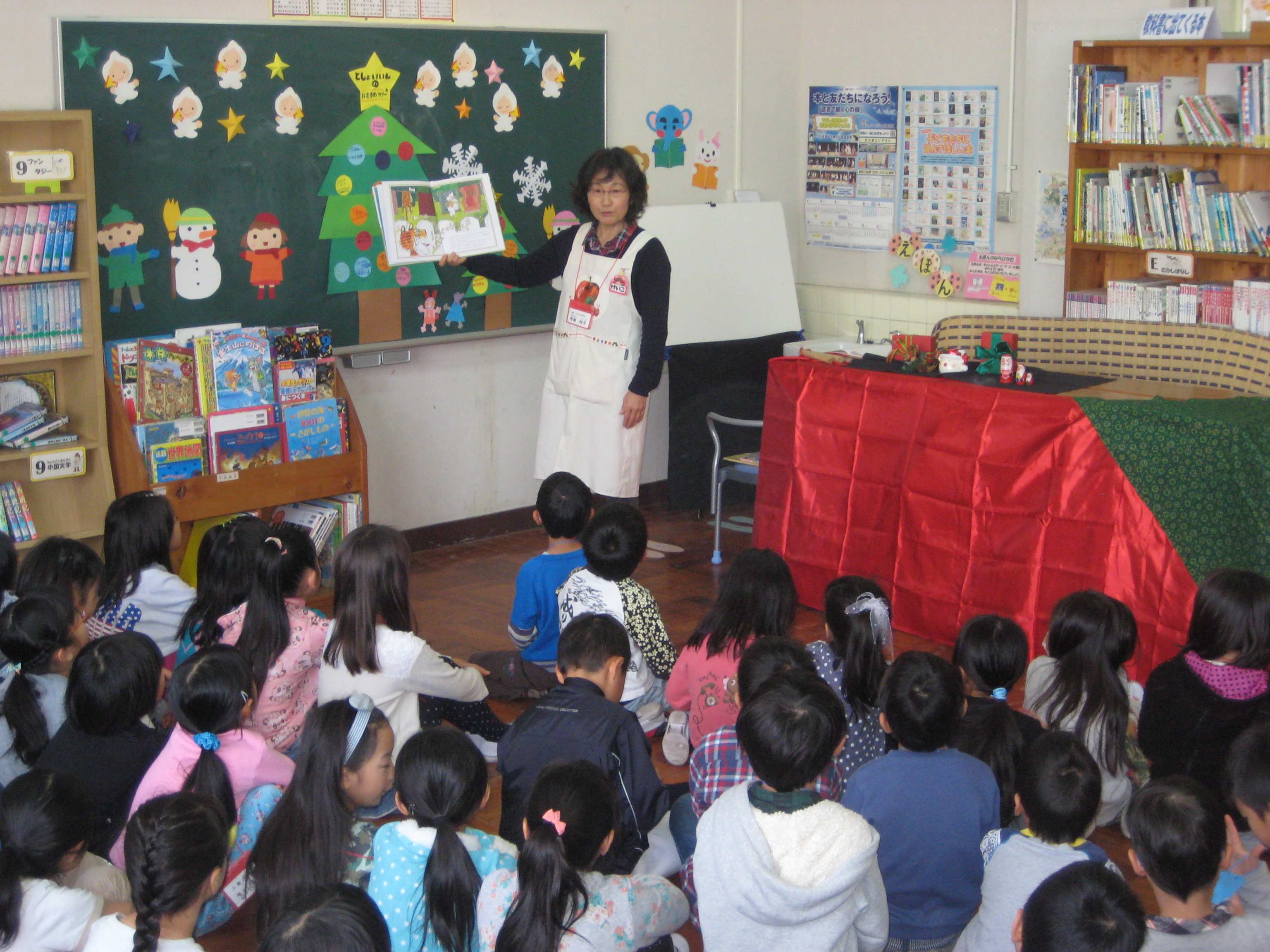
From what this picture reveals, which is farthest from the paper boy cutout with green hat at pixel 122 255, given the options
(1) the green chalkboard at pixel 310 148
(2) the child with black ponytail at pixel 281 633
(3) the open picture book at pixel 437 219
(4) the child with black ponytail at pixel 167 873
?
(4) the child with black ponytail at pixel 167 873

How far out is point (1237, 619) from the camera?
2602 mm

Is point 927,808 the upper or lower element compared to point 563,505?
lower

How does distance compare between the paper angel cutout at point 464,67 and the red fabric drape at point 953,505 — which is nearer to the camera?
the red fabric drape at point 953,505

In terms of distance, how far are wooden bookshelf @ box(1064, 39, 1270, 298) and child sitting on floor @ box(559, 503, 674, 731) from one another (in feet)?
8.38

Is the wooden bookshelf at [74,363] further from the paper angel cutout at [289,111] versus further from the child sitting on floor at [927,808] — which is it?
the child sitting on floor at [927,808]

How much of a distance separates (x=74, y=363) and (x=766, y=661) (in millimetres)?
2664

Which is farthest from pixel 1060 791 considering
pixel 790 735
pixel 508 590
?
pixel 508 590

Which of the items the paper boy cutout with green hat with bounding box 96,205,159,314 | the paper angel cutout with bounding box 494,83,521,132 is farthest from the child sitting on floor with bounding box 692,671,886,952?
the paper angel cutout with bounding box 494,83,521,132

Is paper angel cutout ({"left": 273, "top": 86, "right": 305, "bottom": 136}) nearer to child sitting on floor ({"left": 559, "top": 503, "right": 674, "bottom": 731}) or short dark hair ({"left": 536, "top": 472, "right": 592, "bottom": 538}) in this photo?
short dark hair ({"left": 536, "top": 472, "right": 592, "bottom": 538})

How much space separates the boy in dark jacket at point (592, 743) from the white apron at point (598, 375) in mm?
2034

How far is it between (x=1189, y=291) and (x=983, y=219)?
1106mm

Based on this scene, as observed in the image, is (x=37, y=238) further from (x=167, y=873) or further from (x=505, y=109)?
(x=167, y=873)

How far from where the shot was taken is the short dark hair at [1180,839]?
180 centimetres

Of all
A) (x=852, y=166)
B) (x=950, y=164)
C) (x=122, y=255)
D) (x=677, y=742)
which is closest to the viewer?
(x=677, y=742)
